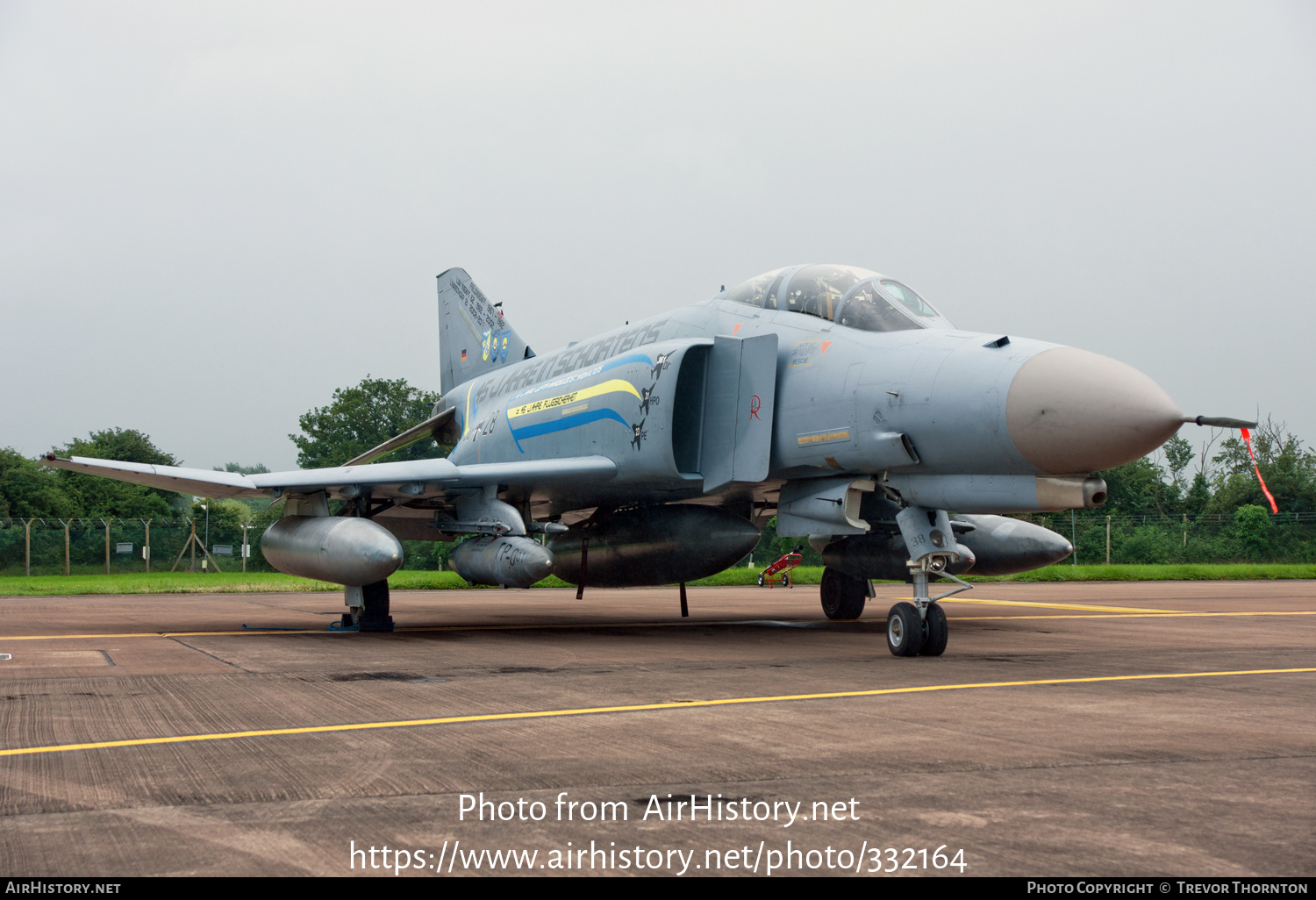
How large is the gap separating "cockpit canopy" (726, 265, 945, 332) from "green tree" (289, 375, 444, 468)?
49007 mm

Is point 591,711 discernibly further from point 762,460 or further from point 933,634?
point 762,460

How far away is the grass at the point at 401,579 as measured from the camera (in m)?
23.1

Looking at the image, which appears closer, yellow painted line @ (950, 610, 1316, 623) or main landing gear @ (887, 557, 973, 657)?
main landing gear @ (887, 557, 973, 657)

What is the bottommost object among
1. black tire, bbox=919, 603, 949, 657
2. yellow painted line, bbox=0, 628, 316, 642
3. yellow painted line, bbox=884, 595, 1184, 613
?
yellow painted line, bbox=884, 595, 1184, 613

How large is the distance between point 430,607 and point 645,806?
14835 mm

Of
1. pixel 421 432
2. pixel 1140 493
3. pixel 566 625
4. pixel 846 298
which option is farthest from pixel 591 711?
pixel 1140 493

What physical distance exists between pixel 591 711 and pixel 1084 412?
14.5 ft

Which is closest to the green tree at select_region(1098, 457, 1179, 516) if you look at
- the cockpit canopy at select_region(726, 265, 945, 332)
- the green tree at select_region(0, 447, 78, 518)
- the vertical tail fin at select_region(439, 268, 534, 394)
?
the vertical tail fin at select_region(439, 268, 534, 394)

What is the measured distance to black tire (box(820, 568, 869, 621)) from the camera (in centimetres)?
1371

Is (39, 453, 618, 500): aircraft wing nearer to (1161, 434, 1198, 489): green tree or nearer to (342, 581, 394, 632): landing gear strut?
(342, 581, 394, 632): landing gear strut

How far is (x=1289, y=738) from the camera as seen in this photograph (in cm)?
493

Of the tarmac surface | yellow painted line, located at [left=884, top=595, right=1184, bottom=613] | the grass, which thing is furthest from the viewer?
the grass

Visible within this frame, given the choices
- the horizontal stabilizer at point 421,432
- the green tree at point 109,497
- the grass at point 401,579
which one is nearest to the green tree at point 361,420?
the green tree at point 109,497
